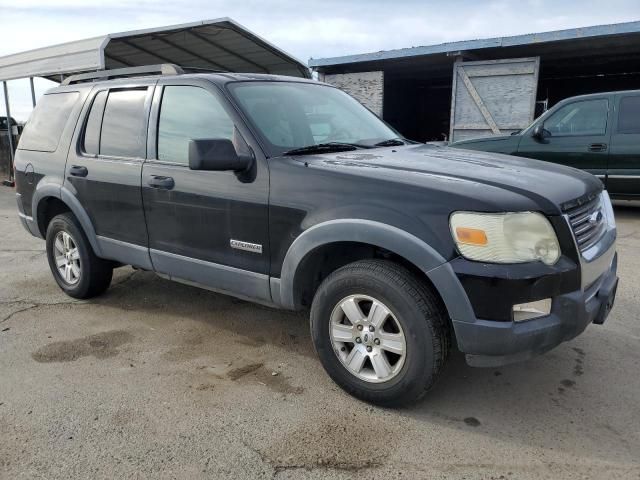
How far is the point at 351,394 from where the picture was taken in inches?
118

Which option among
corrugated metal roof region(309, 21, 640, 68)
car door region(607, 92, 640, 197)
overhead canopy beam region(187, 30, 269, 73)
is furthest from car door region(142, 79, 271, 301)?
corrugated metal roof region(309, 21, 640, 68)

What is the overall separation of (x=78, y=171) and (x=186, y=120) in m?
1.25

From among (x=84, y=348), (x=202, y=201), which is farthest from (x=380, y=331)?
(x=84, y=348)

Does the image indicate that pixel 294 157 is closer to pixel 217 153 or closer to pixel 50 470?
→ pixel 217 153

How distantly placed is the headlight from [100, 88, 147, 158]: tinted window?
2.47 meters

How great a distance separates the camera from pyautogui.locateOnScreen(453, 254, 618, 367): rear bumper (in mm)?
2514

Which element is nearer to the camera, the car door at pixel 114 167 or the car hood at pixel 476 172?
the car hood at pixel 476 172

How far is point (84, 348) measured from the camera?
376cm

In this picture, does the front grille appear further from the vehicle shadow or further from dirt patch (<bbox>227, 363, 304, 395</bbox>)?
dirt patch (<bbox>227, 363, 304, 395</bbox>)

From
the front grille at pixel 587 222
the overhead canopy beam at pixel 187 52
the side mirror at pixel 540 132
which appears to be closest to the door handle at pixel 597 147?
the side mirror at pixel 540 132

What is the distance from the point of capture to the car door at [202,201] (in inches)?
129

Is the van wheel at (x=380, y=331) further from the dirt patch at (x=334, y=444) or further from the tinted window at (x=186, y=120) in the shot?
the tinted window at (x=186, y=120)

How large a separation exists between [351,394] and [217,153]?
1569 mm

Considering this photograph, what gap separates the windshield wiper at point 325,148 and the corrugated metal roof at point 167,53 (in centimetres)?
791
